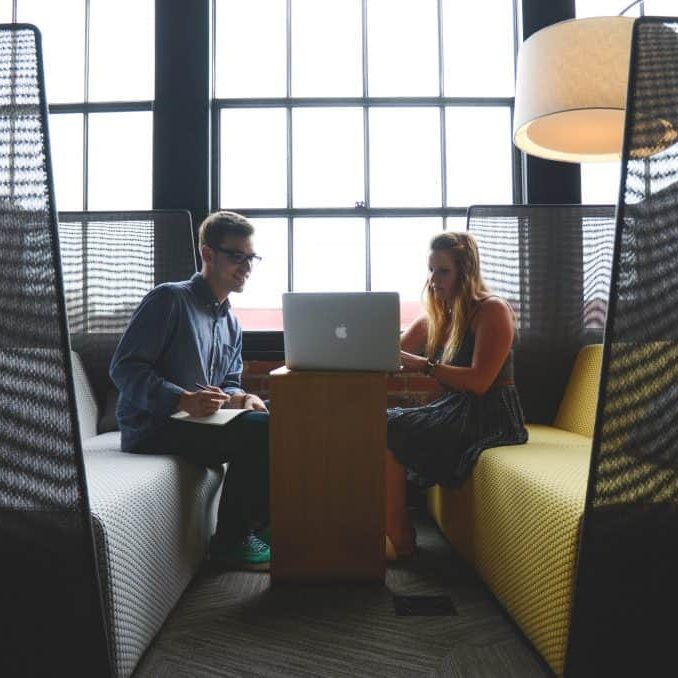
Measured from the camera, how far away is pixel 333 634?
1646mm

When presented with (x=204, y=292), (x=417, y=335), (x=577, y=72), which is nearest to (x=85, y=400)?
(x=204, y=292)

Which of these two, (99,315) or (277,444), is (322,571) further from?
(99,315)

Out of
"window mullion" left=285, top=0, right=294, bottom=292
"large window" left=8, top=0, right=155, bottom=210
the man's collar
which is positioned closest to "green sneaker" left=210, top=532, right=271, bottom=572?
the man's collar

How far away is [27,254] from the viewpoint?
3.65 ft

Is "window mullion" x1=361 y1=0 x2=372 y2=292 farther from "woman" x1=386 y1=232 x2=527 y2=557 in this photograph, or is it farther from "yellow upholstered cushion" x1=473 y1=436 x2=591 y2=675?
"yellow upholstered cushion" x1=473 y1=436 x2=591 y2=675

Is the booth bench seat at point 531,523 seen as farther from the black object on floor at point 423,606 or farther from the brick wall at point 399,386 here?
the brick wall at point 399,386

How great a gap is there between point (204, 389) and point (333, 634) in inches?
34.2

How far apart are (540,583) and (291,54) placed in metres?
2.70

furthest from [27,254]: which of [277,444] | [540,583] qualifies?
[540,583]

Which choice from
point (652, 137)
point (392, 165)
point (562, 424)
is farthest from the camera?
point (392, 165)

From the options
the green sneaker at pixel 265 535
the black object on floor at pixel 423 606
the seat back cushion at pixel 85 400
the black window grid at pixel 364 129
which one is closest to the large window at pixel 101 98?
the black window grid at pixel 364 129

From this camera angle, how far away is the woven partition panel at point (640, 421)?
3.55 ft

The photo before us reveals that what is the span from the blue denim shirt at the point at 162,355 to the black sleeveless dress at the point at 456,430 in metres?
0.71

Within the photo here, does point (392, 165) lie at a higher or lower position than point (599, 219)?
higher
